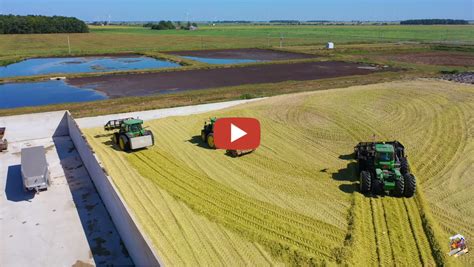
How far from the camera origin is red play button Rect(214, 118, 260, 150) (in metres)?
16.7

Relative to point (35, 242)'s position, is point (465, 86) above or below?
above

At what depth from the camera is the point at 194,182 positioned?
13.8 metres

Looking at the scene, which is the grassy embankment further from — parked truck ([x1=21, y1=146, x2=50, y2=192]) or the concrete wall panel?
parked truck ([x1=21, y1=146, x2=50, y2=192])

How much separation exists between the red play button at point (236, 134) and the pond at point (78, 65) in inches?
1034

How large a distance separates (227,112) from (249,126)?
2808 mm

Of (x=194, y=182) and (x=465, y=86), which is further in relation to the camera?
(x=465, y=86)

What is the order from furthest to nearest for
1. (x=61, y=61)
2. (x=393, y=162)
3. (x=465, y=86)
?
(x=61, y=61) < (x=465, y=86) < (x=393, y=162)

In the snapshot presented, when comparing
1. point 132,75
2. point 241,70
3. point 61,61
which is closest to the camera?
point 132,75

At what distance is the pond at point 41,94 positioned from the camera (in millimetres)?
27094

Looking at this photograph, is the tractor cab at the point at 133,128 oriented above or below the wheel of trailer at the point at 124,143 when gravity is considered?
above

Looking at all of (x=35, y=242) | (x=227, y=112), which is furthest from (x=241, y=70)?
(x=35, y=242)

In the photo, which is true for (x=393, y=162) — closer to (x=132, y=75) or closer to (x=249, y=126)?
(x=249, y=126)

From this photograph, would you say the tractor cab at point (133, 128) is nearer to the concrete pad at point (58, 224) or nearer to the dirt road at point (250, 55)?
the concrete pad at point (58, 224)

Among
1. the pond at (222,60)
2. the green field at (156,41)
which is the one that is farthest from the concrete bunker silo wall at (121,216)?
the green field at (156,41)
